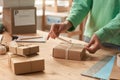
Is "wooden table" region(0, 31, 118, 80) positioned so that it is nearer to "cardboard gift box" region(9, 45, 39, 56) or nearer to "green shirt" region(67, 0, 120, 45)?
"cardboard gift box" region(9, 45, 39, 56)

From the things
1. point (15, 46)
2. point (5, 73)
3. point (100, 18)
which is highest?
point (100, 18)

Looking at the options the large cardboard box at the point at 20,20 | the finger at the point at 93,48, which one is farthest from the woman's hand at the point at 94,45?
the large cardboard box at the point at 20,20

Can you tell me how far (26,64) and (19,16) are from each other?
828 millimetres

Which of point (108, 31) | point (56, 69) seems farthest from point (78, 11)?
point (56, 69)

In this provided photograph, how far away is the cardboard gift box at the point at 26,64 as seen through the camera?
1.01 m

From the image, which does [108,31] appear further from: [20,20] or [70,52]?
[20,20]

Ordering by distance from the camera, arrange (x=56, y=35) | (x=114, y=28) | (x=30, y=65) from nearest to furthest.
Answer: (x=30, y=65) → (x=114, y=28) → (x=56, y=35)

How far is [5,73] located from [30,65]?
0.39 feet

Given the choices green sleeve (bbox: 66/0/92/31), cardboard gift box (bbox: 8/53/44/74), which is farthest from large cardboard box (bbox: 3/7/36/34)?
cardboard gift box (bbox: 8/53/44/74)

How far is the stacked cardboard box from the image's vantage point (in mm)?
1762

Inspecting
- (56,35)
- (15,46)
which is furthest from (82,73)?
(56,35)

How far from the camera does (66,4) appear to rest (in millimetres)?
3492

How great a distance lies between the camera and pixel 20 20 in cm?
179

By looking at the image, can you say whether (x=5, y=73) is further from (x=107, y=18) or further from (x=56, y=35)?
(x=107, y=18)
